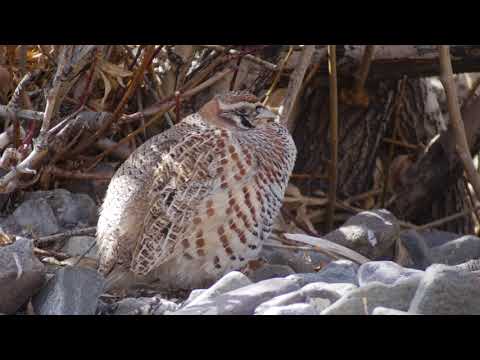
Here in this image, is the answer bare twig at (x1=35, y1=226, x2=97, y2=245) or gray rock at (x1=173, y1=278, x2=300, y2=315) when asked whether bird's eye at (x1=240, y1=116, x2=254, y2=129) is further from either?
gray rock at (x1=173, y1=278, x2=300, y2=315)

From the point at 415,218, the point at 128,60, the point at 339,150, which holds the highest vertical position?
the point at 128,60

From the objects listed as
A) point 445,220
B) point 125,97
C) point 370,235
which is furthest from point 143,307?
point 445,220

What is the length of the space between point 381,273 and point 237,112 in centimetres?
145

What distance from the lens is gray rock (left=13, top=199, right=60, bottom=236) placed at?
19.0 feet

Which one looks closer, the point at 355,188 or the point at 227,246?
the point at 227,246

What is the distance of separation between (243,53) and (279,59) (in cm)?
91

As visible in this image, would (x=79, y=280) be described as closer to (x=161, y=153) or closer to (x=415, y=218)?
(x=161, y=153)

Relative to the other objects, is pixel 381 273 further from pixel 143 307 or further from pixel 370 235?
pixel 370 235

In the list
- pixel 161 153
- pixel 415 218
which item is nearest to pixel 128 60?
pixel 161 153

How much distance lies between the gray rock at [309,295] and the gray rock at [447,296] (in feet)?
1.59

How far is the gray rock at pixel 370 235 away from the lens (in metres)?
5.77

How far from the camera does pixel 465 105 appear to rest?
773 centimetres

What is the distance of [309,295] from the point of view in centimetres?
380

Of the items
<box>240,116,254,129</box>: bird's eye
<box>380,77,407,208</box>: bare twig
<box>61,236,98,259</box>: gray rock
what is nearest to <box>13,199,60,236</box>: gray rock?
<box>61,236,98,259</box>: gray rock
